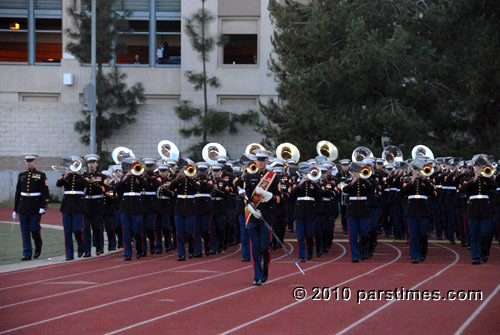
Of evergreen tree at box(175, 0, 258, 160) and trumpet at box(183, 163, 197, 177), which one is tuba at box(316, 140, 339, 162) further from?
trumpet at box(183, 163, 197, 177)

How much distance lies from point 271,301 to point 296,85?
20732 millimetres

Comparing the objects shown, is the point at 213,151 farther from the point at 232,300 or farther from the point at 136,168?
the point at 232,300

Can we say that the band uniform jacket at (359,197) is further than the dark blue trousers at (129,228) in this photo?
No

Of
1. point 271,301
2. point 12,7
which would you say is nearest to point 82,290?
point 271,301

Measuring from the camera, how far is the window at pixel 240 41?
132 ft

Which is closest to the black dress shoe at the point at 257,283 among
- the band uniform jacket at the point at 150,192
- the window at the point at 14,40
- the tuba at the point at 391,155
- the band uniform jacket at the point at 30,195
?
the band uniform jacket at the point at 150,192

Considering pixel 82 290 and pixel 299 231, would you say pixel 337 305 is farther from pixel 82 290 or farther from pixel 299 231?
pixel 299 231

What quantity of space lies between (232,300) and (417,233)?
20.2 feet

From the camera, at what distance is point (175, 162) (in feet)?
66.3

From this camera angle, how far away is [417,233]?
16828 millimetres

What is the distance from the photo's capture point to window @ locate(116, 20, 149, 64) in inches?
1651

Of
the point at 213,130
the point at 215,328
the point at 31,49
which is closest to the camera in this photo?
the point at 215,328

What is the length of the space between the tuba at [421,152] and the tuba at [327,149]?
2.58m

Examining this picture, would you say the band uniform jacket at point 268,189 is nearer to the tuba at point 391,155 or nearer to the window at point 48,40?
the tuba at point 391,155
